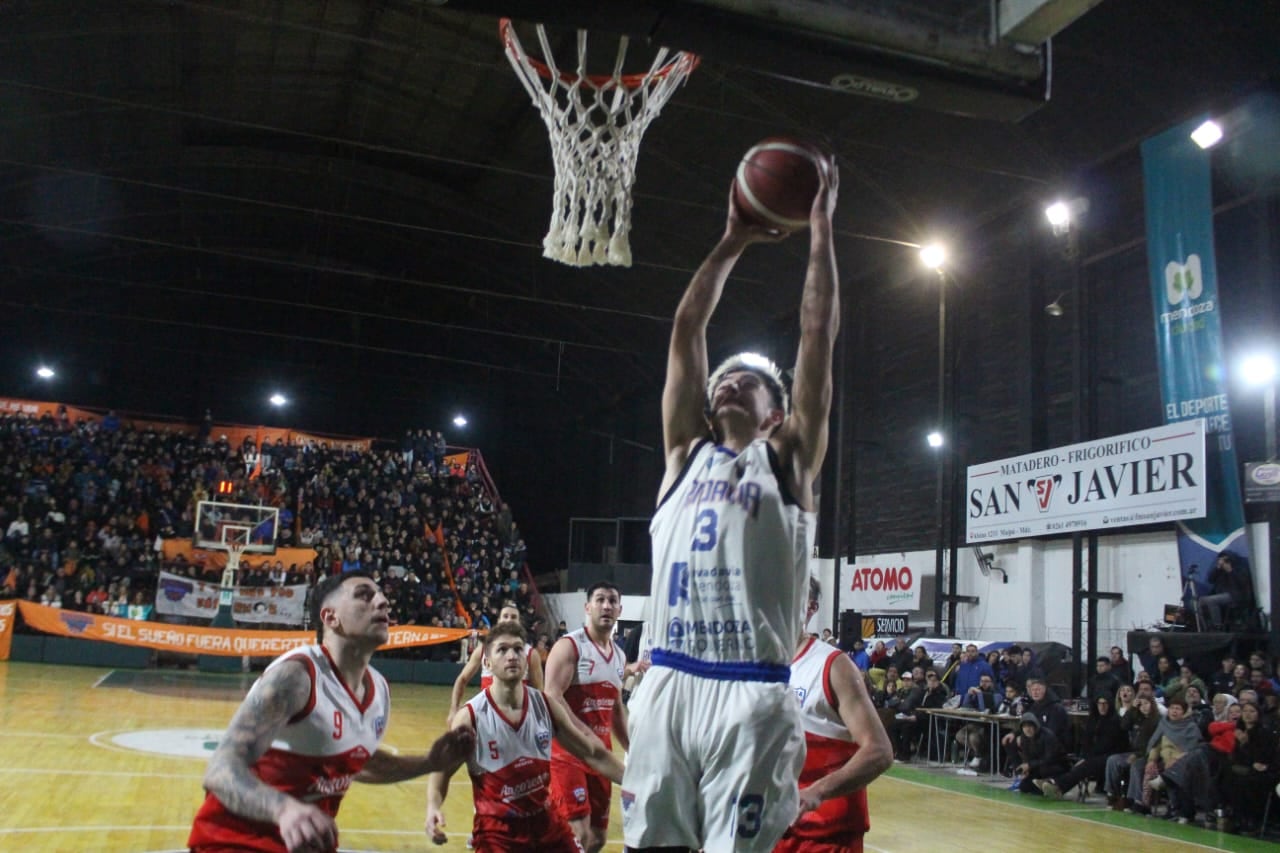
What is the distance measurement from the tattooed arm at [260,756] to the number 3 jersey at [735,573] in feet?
3.40

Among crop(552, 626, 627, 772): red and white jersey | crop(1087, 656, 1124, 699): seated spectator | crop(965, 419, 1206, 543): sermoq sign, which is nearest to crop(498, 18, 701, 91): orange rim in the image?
crop(552, 626, 627, 772): red and white jersey

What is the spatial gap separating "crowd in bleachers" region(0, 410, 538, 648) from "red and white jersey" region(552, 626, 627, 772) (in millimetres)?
17022

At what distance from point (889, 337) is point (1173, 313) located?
7.30m

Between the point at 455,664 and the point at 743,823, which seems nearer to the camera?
the point at 743,823

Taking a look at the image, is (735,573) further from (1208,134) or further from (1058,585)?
(1058,585)

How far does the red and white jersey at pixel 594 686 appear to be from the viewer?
6895 millimetres

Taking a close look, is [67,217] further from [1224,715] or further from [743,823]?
[743,823]

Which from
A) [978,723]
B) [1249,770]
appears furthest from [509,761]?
[978,723]

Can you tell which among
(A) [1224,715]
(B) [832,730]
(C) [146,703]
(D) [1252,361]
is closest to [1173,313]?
(D) [1252,361]

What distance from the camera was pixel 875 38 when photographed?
10.7 feet

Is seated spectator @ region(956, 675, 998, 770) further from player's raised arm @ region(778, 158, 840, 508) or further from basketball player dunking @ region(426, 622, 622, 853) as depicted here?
player's raised arm @ region(778, 158, 840, 508)

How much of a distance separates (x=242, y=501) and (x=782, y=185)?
84.7 feet

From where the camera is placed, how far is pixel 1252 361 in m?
14.0

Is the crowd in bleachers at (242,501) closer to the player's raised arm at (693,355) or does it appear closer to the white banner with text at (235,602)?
the white banner with text at (235,602)
